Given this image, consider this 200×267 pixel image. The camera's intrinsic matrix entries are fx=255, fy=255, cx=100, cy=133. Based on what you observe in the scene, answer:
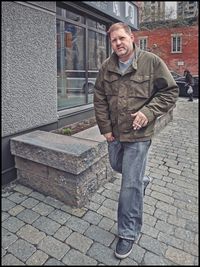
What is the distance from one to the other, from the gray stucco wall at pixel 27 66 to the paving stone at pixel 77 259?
154cm

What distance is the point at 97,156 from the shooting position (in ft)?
8.86

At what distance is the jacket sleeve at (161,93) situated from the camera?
1.77m

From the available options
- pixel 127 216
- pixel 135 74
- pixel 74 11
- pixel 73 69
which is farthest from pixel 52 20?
pixel 127 216

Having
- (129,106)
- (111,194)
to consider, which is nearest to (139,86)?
(129,106)

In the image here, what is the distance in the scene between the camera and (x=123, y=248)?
1.94m

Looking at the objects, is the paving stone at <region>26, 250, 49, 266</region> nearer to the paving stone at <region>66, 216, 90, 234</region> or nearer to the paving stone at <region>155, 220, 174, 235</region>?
the paving stone at <region>66, 216, 90, 234</region>

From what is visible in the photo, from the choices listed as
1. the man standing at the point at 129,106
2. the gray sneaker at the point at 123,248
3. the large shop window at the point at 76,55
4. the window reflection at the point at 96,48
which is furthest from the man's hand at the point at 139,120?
the window reflection at the point at 96,48

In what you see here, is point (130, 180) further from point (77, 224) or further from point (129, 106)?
point (77, 224)

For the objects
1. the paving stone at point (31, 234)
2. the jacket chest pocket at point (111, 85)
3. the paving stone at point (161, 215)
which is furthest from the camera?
the paving stone at point (161, 215)

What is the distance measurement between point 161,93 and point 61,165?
4.00ft

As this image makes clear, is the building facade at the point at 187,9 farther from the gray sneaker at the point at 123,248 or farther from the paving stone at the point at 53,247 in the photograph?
the paving stone at the point at 53,247

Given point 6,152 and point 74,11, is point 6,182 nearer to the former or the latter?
point 6,152

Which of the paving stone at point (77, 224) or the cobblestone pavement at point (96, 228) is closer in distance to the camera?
the cobblestone pavement at point (96, 228)

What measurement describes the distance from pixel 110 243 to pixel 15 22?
2.44 meters
